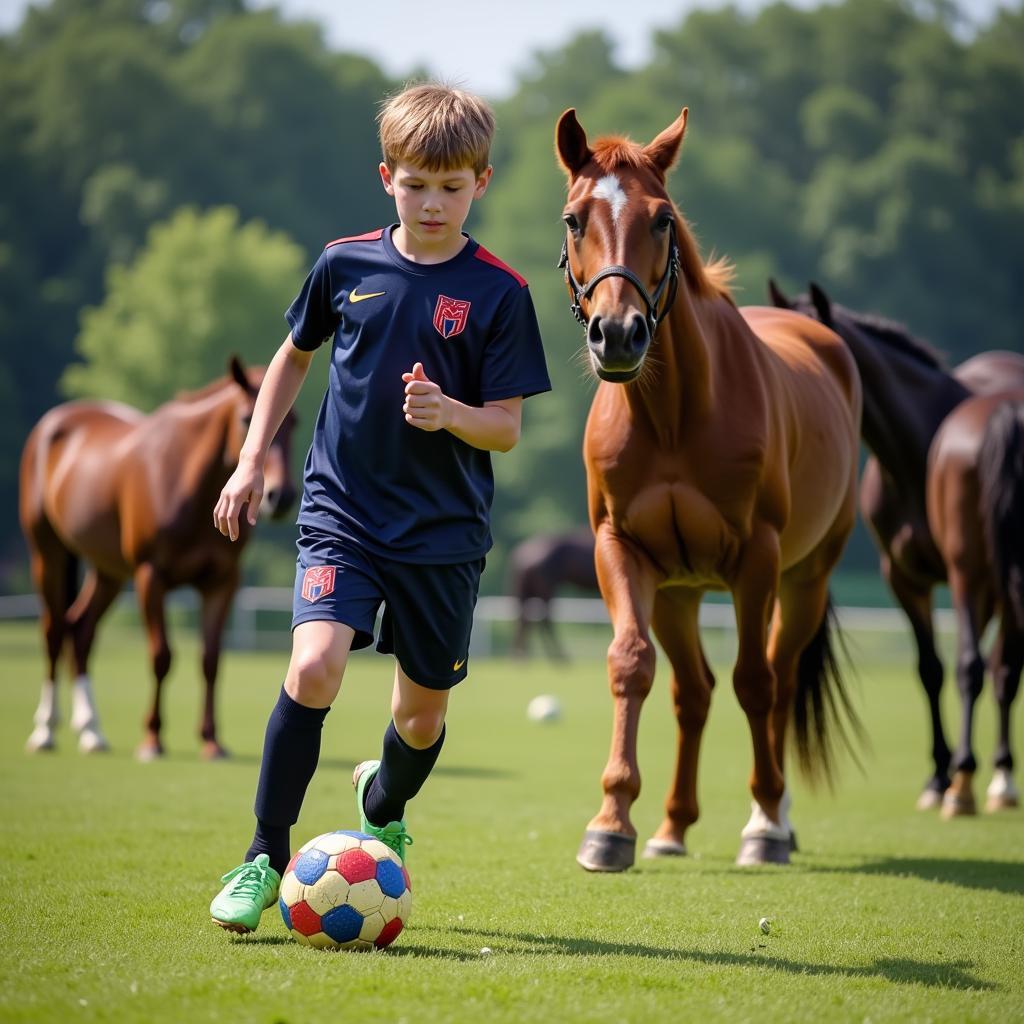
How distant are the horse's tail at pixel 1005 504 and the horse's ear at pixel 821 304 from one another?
1173mm

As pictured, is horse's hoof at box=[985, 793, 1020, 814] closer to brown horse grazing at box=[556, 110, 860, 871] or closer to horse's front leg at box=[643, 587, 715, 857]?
brown horse grazing at box=[556, 110, 860, 871]

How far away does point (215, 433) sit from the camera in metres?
11.1

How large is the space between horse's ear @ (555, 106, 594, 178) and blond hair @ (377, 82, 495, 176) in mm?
1137

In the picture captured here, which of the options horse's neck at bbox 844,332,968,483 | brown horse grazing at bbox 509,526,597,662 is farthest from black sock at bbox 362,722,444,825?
brown horse grazing at bbox 509,526,597,662

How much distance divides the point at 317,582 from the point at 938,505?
5742 millimetres

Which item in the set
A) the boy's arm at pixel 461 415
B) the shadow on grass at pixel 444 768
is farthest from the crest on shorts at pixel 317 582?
the shadow on grass at pixel 444 768

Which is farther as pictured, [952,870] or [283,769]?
[952,870]

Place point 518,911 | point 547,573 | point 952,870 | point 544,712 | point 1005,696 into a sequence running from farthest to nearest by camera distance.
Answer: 1. point 547,573
2. point 544,712
3. point 1005,696
4. point 952,870
5. point 518,911

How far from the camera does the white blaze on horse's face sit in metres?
5.32

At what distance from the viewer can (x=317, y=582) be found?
4.17 m

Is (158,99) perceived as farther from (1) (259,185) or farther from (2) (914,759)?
(2) (914,759)

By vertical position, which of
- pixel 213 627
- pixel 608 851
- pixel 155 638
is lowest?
pixel 608 851

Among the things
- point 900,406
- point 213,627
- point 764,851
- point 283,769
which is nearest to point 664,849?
point 764,851

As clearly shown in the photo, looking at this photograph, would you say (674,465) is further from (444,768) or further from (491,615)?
(491,615)
